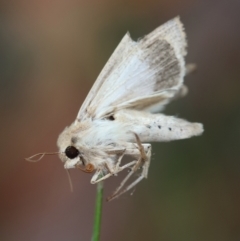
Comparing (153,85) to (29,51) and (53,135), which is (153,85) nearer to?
(53,135)

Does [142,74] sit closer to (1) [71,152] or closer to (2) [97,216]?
(1) [71,152]

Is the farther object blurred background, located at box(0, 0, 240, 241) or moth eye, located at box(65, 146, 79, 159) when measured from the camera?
blurred background, located at box(0, 0, 240, 241)

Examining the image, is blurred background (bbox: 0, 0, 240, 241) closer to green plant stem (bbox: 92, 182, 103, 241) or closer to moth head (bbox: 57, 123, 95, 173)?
moth head (bbox: 57, 123, 95, 173)

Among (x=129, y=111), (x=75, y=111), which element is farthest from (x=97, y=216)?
(x=75, y=111)

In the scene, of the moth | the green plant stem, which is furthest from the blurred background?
the green plant stem

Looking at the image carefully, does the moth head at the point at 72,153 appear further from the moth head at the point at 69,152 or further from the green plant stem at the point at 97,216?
the green plant stem at the point at 97,216

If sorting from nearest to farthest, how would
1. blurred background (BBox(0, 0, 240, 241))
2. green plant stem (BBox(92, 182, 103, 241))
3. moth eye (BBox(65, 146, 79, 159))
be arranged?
green plant stem (BBox(92, 182, 103, 241)), moth eye (BBox(65, 146, 79, 159)), blurred background (BBox(0, 0, 240, 241))

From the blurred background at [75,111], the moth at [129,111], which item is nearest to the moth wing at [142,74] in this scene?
the moth at [129,111]
